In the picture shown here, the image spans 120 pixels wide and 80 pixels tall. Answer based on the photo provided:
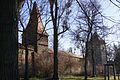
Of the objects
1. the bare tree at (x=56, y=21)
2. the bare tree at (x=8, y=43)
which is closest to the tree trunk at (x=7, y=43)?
the bare tree at (x=8, y=43)

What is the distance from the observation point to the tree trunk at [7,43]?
4.27 m

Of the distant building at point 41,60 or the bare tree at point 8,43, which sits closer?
the bare tree at point 8,43

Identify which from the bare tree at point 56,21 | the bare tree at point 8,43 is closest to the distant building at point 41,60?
the bare tree at point 56,21

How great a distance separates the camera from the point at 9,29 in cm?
433

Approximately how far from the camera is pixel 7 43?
4.29m

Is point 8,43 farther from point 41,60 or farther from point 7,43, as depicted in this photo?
point 41,60

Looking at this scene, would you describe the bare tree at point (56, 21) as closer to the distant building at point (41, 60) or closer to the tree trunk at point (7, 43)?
the distant building at point (41, 60)

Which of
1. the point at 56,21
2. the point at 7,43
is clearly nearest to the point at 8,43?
the point at 7,43

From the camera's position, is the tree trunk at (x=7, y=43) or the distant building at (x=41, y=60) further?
the distant building at (x=41, y=60)

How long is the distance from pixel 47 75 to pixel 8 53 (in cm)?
4192

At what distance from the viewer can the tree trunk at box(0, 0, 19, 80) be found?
427cm

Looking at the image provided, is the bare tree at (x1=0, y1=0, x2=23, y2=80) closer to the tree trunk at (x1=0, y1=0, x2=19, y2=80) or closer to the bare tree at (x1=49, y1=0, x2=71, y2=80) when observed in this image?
the tree trunk at (x1=0, y1=0, x2=19, y2=80)

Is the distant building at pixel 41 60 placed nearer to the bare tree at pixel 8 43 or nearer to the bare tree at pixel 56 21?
the bare tree at pixel 56 21

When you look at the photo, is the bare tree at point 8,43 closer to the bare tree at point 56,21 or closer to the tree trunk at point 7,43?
the tree trunk at point 7,43
